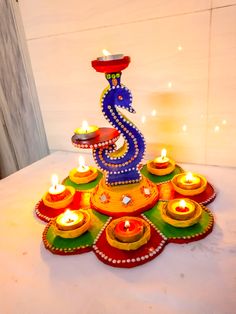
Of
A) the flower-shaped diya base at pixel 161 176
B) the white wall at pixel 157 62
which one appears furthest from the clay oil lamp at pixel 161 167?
the white wall at pixel 157 62

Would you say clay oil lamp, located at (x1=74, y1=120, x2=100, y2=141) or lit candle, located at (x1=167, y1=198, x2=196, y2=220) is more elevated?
clay oil lamp, located at (x1=74, y1=120, x2=100, y2=141)

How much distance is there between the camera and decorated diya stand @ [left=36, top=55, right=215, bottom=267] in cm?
58

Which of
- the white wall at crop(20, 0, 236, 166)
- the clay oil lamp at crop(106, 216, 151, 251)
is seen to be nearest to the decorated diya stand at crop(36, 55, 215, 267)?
the clay oil lamp at crop(106, 216, 151, 251)

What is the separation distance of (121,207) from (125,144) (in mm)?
167

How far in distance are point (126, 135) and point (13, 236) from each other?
0.39m

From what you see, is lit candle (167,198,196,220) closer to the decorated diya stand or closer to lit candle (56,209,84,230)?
the decorated diya stand

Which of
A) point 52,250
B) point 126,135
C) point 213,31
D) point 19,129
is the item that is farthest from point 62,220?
point 19,129

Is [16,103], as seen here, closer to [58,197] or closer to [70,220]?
[58,197]

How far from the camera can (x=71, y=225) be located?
61cm

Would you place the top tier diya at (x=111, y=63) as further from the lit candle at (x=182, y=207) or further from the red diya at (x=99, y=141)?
the lit candle at (x=182, y=207)

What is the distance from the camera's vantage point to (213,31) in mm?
762

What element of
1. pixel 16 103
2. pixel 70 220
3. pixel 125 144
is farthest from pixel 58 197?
pixel 16 103

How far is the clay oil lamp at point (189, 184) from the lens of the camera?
739 millimetres

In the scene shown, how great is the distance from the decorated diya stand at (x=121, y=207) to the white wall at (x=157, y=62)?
0.22m
